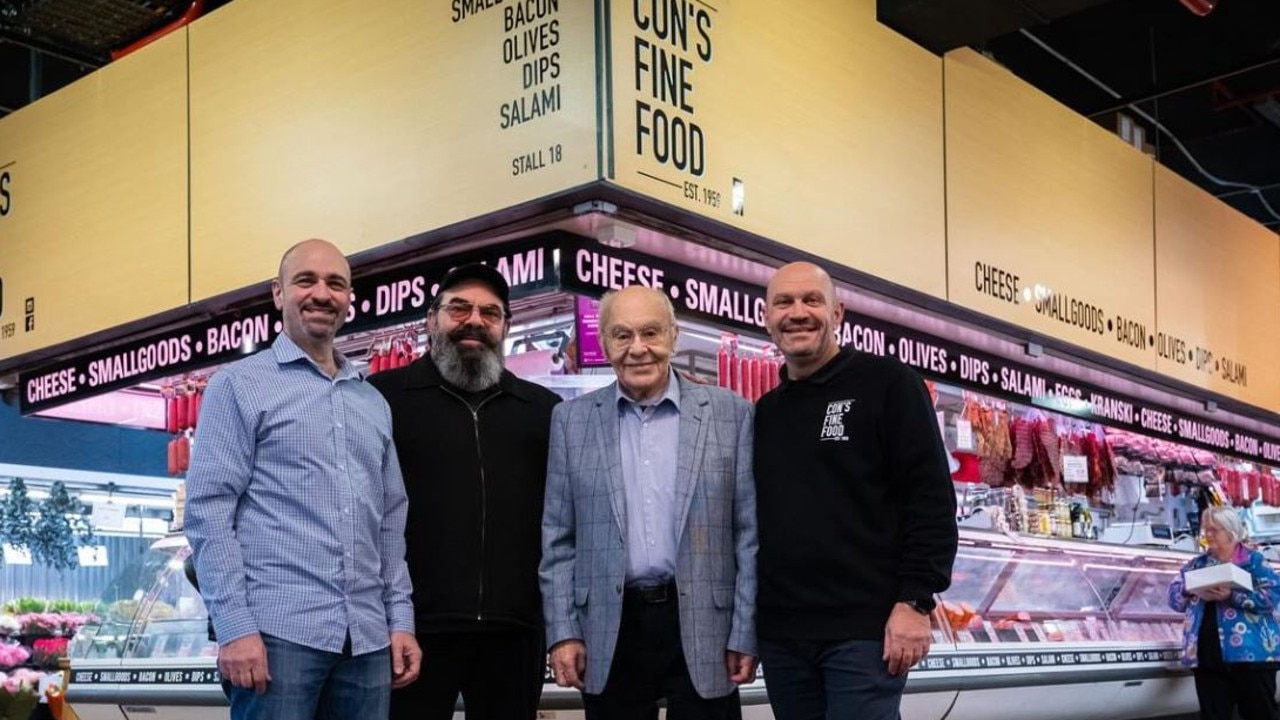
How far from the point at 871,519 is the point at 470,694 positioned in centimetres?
111

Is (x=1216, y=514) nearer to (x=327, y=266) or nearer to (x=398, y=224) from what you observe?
A: (x=398, y=224)

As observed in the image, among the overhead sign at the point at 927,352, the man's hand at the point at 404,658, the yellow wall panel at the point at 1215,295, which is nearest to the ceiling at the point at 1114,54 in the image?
the yellow wall panel at the point at 1215,295

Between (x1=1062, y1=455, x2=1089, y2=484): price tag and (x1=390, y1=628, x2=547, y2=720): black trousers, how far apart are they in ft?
19.0

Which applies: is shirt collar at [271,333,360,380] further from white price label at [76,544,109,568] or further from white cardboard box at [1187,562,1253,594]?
white price label at [76,544,109,568]

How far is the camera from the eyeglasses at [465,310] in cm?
368

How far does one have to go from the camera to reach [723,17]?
5.13m

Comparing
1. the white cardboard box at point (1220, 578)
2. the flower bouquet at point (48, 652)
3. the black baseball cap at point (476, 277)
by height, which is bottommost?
the flower bouquet at point (48, 652)

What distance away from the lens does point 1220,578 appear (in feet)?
26.0

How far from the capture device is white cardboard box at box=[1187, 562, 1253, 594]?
7906mm

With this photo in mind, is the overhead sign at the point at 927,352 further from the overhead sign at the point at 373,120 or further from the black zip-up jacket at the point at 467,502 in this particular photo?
the black zip-up jacket at the point at 467,502

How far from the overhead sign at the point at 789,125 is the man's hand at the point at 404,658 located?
174cm

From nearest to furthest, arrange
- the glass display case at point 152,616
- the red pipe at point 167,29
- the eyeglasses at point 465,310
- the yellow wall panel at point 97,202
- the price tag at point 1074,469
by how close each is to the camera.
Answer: the eyeglasses at point 465,310, the yellow wall panel at point 97,202, the glass display case at point 152,616, the red pipe at point 167,29, the price tag at point 1074,469

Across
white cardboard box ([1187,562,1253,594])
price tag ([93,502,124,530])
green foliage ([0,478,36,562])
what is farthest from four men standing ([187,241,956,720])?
price tag ([93,502,124,530])

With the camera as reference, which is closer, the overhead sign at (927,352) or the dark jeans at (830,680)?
the dark jeans at (830,680)
